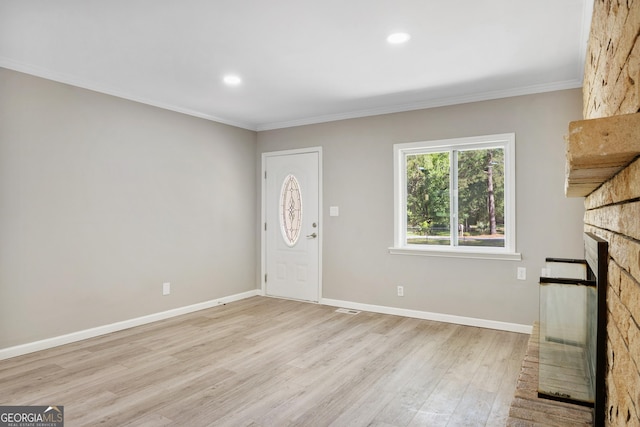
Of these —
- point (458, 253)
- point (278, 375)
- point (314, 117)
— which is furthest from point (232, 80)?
point (458, 253)

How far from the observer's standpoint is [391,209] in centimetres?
466

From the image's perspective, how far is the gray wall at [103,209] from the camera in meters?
3.31

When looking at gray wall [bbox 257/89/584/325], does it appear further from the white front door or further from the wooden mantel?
the wooden mantel

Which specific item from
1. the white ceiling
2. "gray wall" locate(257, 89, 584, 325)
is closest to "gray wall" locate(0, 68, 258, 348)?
the white ceiling

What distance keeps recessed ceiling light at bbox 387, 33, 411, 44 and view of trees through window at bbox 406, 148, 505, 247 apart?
1.81 m

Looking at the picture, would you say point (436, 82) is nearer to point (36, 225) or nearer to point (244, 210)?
point (244, 210)

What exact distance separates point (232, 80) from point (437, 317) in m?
3.24

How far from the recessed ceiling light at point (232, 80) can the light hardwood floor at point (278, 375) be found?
242 cm

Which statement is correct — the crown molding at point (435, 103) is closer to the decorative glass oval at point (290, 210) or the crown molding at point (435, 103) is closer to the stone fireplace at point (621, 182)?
the decorative glass oval at point (290, 210)

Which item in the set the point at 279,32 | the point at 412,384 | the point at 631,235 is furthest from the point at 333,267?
the point at 631,235

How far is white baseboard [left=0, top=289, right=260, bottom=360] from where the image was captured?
330 centimetres

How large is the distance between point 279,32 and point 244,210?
3.17 metres

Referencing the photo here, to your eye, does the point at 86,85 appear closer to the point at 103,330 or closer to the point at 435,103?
the point at 103,330

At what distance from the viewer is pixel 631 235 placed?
3.06 ft
